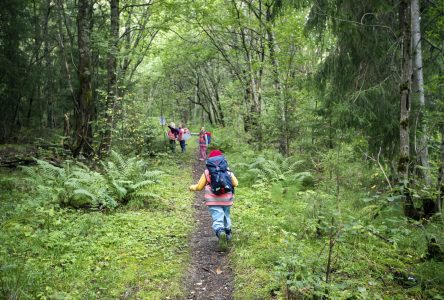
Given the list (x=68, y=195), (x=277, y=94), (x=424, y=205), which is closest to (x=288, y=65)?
(x=277, y=94)

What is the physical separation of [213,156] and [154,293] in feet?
8.72

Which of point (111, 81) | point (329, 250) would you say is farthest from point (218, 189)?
point (111, 81)

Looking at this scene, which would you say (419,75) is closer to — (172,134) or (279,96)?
(279,96)

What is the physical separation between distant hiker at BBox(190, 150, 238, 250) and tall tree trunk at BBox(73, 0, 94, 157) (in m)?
6.83

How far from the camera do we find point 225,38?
2169 cm

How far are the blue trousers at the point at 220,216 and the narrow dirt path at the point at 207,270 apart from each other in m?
0.47

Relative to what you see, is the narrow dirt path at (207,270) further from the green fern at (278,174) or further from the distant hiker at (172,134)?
the distant hiker at (172,134)

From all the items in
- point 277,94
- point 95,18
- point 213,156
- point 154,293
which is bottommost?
point 154,293

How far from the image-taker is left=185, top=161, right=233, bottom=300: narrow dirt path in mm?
5270

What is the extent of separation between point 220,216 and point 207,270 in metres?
1.08

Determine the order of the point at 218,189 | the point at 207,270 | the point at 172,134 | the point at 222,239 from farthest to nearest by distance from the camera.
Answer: the point at 172,134
the point at 222,239
the point at 218,189
the point at 207,270

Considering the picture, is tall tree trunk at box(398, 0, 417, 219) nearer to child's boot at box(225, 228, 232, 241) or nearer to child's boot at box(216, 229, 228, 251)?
child's boot at box(225, 228, 232, 241)

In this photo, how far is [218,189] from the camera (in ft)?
21.3

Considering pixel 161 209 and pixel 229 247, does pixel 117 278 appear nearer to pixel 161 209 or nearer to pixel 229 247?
pixel 229 247
